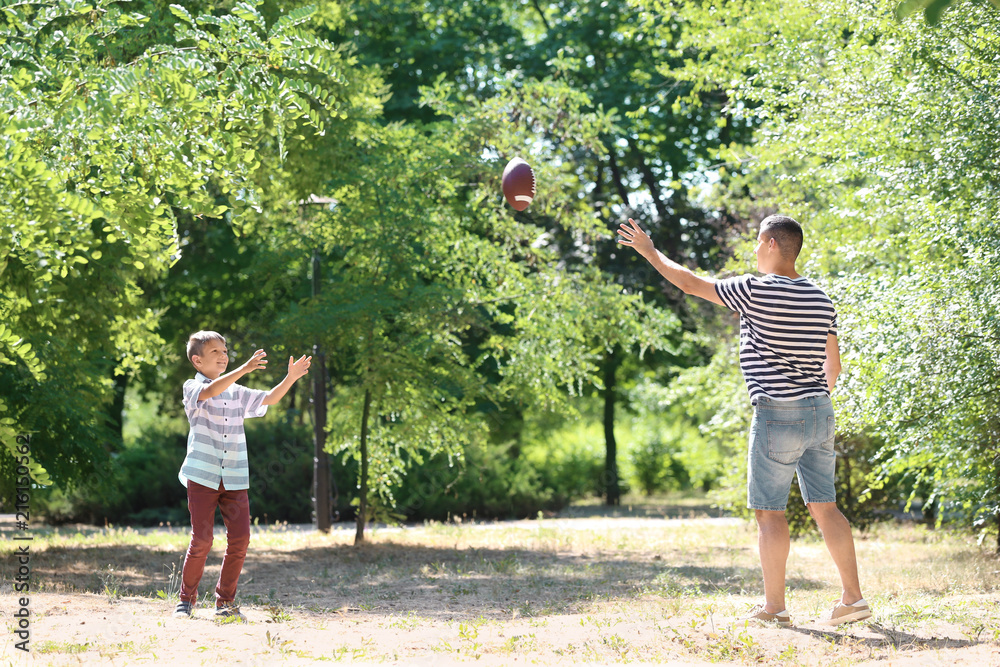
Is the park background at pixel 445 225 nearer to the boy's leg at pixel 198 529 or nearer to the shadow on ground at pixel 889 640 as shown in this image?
the boy's leg at pixel 198 529

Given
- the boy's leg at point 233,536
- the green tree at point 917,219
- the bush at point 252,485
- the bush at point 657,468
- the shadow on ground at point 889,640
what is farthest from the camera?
the bush at point 657,468

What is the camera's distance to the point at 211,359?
530cm

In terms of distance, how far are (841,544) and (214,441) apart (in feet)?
11.3

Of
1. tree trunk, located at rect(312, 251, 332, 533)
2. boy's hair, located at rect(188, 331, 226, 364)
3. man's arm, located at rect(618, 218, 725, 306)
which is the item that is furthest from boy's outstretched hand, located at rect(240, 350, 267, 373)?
tree trunk, located at rect(312, 251, 332, 533)

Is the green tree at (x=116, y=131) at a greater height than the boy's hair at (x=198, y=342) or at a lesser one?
greater

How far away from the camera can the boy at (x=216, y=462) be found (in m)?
5.22

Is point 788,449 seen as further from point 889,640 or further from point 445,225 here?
point 445,225

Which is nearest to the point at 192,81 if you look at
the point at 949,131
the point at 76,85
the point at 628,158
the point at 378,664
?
the point at 76,85

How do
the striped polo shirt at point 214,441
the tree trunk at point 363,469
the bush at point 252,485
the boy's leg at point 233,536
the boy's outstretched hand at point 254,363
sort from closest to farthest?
the boy's outstretched hand at point 254,363 < the striped polo shirt at point 214,441 < the boy's leg at point 233,536 < the tree trunk at point 363,469 < the bush at point 252,485

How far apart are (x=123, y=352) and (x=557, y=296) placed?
5.00 meters

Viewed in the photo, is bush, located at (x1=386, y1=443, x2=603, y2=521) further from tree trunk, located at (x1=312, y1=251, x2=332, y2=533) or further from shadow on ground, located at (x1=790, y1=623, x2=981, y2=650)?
shadow on ground, located at (x1=790, y1=623, x2=981, y2=650)

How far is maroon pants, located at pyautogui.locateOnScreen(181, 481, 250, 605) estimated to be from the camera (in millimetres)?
5227

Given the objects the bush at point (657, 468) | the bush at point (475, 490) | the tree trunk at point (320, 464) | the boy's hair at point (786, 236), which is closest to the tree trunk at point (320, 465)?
the tree trunk at point (320, 464)

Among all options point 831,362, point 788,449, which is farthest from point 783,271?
point 788,449
